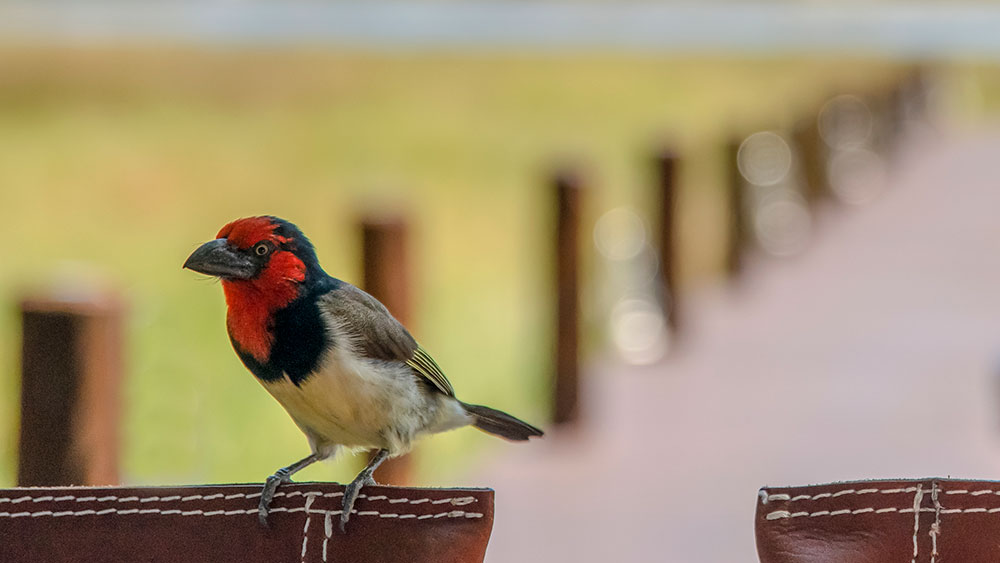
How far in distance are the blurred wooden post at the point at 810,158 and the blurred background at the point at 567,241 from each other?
0.05 metres

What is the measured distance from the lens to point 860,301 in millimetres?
9008

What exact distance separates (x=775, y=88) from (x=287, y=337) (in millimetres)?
23780

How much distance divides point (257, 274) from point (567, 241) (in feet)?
15.1

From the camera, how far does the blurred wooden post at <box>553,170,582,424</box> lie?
21.1 ft

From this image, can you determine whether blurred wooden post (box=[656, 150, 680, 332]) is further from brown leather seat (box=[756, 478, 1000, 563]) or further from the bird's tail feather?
brown leather seat (box=[756, 478, 1000, 563])

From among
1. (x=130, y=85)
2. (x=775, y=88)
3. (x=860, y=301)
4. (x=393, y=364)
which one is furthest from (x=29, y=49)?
(x=393, y=364)

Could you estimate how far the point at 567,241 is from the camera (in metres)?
6.54

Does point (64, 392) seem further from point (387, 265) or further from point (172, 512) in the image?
point (387, 265)

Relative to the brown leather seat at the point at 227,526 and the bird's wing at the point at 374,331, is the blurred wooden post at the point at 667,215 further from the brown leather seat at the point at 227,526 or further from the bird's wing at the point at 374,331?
the brown leather seat at the point at 227,526

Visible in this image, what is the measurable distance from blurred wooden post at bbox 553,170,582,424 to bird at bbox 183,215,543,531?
4106mm

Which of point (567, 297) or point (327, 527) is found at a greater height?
point (567, 297)

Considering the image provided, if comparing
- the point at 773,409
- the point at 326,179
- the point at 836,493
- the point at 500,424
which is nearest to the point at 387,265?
the point at 500,424

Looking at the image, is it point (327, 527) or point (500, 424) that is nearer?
point (327, 527)

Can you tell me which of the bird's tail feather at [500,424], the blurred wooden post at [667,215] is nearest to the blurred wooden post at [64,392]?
the bird's tail feather at [500,424]
